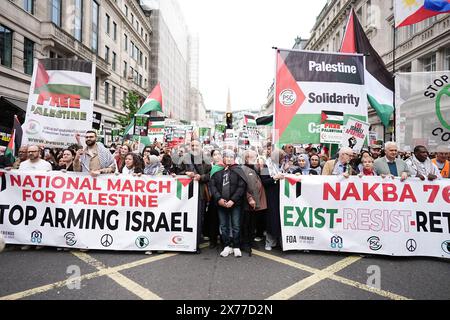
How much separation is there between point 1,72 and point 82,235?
15.9 m

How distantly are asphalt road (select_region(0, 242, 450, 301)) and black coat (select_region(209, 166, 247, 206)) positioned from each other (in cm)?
87

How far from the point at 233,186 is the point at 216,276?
1.41 m

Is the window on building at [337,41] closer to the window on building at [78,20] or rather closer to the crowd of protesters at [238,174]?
the window on building at [78,20]

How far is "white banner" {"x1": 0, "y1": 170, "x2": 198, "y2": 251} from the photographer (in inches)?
172

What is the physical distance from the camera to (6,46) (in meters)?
16.0

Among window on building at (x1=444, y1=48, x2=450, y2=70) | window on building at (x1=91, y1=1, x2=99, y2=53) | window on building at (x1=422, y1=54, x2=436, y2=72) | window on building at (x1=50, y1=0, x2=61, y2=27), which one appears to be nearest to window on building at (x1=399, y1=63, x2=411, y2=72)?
window on building at (x1=422, y1=54, x2=436, y2=72)

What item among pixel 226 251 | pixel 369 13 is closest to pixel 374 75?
pixel 226 251

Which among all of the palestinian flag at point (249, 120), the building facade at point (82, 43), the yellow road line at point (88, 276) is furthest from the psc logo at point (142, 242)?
the building facade at point (82, 43)

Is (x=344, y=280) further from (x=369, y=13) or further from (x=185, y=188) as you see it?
(x=369, y=13)

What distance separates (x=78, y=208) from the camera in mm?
4445

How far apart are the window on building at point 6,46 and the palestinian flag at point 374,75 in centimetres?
1794

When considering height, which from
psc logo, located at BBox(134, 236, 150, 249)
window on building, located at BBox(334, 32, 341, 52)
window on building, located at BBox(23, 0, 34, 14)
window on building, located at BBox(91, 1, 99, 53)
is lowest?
psc logo, located at BBox(134, 236, 150, 249)

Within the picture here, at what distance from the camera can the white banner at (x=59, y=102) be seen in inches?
202

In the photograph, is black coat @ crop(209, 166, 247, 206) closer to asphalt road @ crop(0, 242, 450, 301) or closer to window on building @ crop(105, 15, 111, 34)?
asphalt road @ crop(0, 242, 450, 301)
